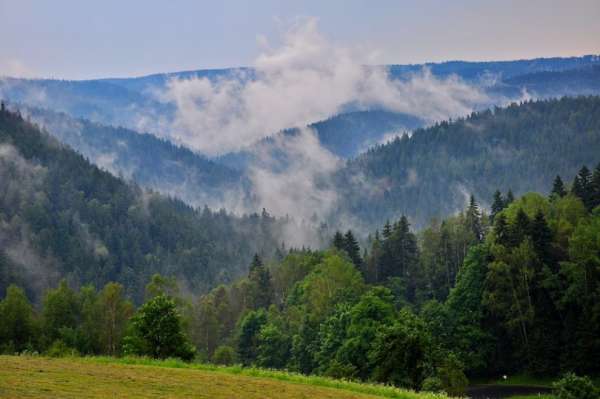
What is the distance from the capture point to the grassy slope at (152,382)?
26531 mm

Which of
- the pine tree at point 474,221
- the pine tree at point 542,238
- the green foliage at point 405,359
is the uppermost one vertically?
the pine tree at point 474,221

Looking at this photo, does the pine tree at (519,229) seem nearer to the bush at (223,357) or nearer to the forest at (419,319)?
the forest at (419,319)

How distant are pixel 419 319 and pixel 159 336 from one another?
104 feet

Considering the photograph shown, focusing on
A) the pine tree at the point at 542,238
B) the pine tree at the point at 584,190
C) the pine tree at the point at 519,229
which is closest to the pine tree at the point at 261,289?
the pine tree at the point at 519,229

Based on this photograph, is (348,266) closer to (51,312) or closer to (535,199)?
(535,199)

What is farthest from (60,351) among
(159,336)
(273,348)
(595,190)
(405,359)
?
(595,190)

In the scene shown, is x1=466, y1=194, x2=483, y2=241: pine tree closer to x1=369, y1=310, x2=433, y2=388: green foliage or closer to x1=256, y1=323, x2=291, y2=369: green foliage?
x1=256, y1=323, x2=291, y2=369: green foliage

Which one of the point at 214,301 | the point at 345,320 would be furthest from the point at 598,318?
the point at 214,301

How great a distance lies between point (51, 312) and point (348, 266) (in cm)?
5080

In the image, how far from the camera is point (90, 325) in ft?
285

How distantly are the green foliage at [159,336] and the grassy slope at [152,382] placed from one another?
53.0 ft

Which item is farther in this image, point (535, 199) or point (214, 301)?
point (214, 301)

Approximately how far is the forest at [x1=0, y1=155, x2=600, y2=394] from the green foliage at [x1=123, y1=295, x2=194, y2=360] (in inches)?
4.0

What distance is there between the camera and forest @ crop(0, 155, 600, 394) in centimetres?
6022
